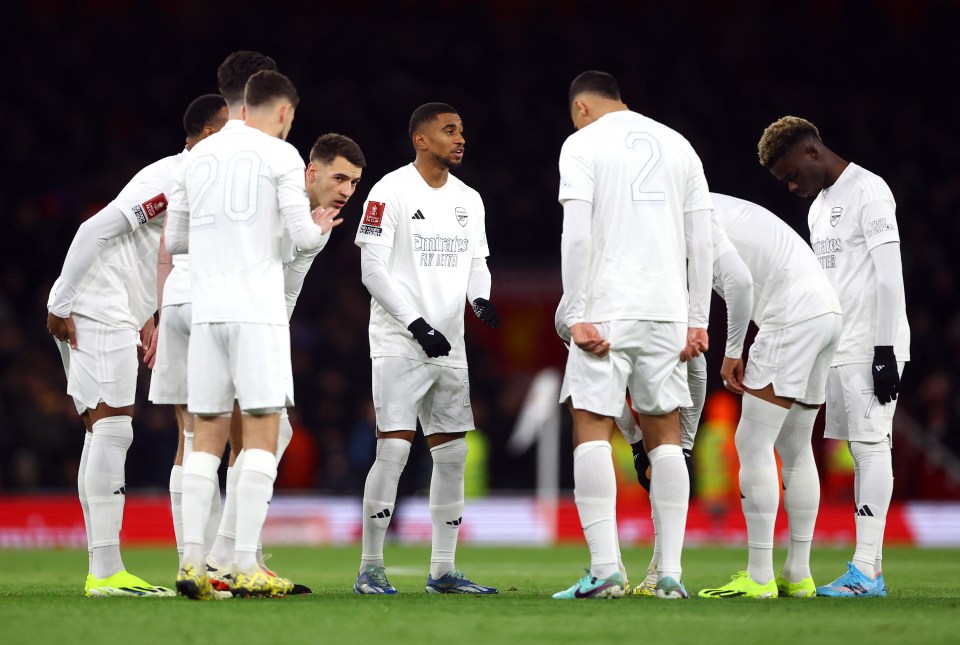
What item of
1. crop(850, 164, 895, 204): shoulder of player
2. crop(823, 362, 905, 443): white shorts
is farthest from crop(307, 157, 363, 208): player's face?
crop(823, 362, 905, 443): white shorts

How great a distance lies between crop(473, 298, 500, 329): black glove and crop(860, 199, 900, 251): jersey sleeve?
2156 mm

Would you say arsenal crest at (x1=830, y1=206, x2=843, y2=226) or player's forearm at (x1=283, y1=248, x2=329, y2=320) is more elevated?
arsenal crest at (x1=830, y1=206, x2=843, y2=226)

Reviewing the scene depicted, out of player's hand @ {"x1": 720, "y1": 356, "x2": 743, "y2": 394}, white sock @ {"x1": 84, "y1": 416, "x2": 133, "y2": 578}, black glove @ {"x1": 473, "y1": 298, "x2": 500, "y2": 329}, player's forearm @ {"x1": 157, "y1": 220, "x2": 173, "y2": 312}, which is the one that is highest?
player's forearm @ {"x1": 157, "y1": 220, "x2": 173, "y2": 312}

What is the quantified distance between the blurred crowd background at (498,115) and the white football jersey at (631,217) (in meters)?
10.5

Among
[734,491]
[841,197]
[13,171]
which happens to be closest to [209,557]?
[841,197]

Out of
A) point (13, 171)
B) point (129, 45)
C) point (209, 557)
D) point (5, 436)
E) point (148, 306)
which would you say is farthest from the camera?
point (129, 45)

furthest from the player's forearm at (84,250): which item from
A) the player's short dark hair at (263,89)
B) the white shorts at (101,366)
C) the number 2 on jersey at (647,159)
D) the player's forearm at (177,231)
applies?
the number 2 on jersey at (647,159)

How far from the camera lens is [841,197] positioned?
24.2 feet

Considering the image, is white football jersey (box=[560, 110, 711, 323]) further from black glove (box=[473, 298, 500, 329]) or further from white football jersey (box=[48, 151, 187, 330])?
white football jersey (box=[48, 151, 187, 330])

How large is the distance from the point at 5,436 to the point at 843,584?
11.8 meters

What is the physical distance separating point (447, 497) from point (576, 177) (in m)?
2.10

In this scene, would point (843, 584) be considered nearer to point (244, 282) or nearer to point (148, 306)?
point (244, 282)

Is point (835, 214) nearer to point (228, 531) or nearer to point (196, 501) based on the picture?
point (228, 531)

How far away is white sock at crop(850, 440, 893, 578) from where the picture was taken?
703cm
